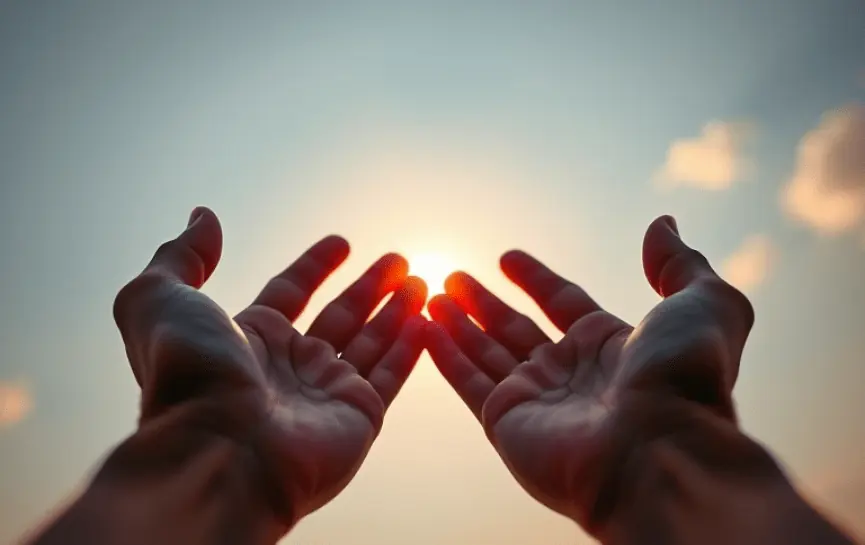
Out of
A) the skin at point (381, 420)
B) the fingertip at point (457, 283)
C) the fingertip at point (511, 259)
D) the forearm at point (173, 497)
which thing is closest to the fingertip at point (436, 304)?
the fingertip at point (457, 283)

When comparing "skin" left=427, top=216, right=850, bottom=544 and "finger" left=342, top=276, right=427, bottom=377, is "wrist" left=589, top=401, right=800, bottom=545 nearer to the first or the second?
"skin" left=427, top=216, right=850, bottom=544

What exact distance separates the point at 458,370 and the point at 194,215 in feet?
8.82

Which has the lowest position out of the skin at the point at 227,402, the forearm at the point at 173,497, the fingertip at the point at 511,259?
the forearm at the point at 173,497

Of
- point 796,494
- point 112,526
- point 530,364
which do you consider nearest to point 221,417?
point 112,526

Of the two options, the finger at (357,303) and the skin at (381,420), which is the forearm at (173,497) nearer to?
the skin at (381,420)

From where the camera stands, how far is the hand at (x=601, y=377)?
3.46m

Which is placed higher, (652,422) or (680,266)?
(680,266)

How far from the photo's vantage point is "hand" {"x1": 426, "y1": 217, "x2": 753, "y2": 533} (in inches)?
136

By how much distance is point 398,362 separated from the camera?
5.34m

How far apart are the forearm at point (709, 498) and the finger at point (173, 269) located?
10.3ft

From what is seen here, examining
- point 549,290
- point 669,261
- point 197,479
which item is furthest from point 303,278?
point 669,261

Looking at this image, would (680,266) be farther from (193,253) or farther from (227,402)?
(193,253)

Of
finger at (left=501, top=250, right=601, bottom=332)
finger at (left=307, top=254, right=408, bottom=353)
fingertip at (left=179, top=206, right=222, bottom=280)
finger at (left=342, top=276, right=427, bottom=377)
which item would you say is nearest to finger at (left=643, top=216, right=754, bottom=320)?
finger at (left=501, top=250, right=601, bottom=332)

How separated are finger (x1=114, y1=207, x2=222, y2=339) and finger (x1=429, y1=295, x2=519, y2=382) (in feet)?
8.07
